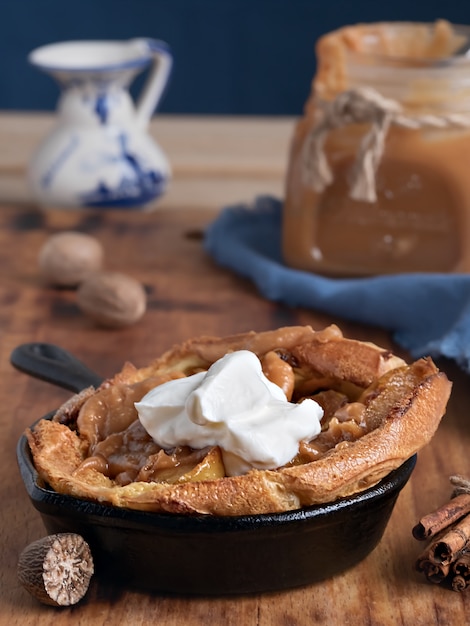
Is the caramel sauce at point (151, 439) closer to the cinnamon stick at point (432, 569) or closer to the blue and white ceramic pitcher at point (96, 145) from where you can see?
the cinnamon stick at point (432, 569)

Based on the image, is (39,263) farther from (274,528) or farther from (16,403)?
(274,528)

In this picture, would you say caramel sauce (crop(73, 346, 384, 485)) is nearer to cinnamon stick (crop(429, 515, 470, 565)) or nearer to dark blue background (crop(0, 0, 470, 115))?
cinnamon stick (crop(429, 515, 470, 565))

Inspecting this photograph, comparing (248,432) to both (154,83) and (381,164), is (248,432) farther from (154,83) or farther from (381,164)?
(154,83)

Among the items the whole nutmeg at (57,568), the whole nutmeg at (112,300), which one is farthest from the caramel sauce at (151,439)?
the whole nutmeg at (112,300)

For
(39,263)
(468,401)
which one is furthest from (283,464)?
(39,263)

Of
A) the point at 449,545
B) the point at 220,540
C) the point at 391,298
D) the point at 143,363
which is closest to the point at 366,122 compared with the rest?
the point at 391,298

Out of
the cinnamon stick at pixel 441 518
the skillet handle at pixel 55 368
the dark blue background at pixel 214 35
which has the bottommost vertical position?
the dark blue background at pixel 214 35
